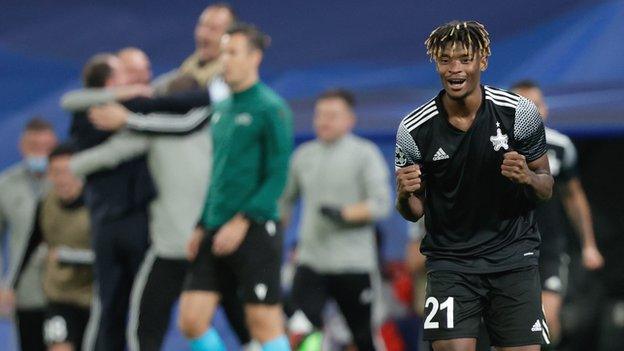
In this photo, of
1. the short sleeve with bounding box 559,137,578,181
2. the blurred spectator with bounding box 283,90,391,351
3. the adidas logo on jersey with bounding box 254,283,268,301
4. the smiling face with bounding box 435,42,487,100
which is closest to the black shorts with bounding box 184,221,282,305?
the adidas logo on jersey with bounding box 254,283,268,301

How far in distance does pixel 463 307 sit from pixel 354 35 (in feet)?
23.5

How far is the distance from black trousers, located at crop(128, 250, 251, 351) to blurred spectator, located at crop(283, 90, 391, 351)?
1702 mm

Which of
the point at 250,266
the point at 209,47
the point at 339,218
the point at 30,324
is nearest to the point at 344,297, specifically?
the point at 339,218

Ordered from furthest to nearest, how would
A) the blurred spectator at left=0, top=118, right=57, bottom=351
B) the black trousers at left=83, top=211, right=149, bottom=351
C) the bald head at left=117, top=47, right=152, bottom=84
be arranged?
the blurred spectator at left=0, top=118, right=57, bottom=351
the bald head at left=117, top=47, right=152, bottom=84
the black trousers at left=83, top=211, right=149, bottom=351

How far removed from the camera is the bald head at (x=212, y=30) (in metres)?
9.23

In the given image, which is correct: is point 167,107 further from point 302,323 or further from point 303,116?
point 303,116

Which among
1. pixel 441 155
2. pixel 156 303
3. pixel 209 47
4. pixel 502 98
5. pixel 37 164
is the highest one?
pixel 209 47

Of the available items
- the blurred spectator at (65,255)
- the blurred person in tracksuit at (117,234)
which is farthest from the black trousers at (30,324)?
the blurred person in tracksuit at (117,234)

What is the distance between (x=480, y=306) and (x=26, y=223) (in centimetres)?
597

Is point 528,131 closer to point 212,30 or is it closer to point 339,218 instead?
point 212,30

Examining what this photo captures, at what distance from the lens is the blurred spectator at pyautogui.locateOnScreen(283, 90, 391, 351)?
33.4ft

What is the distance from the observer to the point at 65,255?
10.2 meters

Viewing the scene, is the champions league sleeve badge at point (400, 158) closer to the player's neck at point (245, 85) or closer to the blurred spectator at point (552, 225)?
the player's neck at point (245, 85)

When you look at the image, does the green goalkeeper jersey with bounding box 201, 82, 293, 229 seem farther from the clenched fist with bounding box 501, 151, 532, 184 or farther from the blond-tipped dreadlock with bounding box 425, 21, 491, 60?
the clenched fist with bounding box 501, 151, 532, 184
